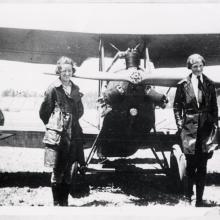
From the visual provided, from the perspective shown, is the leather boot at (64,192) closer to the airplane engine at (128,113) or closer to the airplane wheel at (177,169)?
the airplane engine at (128,113)

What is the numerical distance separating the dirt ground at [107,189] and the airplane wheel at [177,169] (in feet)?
0.36

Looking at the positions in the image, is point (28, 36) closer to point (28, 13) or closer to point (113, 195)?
point (28, 13)

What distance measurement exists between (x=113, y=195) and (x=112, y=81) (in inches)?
70.4

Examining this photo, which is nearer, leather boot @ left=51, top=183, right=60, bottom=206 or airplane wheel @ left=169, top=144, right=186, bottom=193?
leather boot @ left=51, top=183, right=60, bottom=206

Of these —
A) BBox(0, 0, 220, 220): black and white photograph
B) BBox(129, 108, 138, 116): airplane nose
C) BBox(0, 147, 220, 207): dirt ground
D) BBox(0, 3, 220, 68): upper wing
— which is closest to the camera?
BBox(0, 0, 220, 220): black and white photograph

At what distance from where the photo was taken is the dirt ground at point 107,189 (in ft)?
16.1

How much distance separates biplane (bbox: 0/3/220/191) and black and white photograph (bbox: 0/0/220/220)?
2cm

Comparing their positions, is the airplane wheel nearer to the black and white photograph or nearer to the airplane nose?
the black and white photograph

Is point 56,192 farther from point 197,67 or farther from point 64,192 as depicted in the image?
point 197,67

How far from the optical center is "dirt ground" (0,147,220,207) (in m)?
4.90

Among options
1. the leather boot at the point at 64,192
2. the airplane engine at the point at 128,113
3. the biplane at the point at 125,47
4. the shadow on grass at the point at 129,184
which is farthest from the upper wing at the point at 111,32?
the leather boot at the point at 64,192

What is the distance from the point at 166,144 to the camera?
566cm

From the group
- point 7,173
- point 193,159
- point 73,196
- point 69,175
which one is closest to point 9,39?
point 7,173

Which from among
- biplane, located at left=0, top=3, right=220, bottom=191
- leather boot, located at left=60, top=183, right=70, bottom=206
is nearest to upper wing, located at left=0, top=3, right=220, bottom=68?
biplane, located at left=0, top=3, right=220, bottom=191
